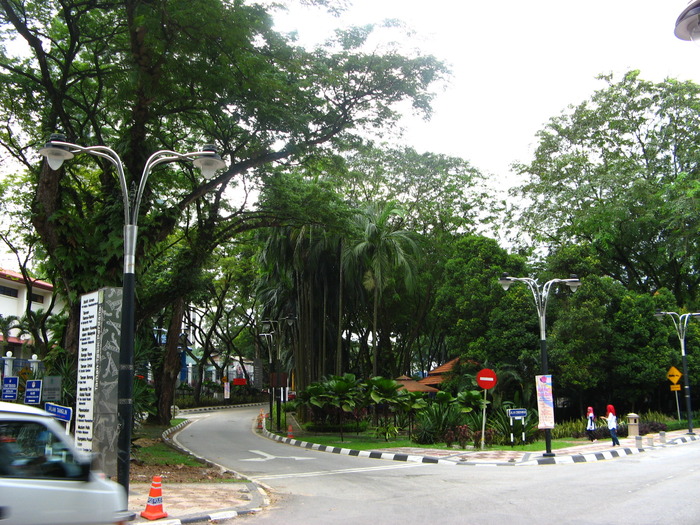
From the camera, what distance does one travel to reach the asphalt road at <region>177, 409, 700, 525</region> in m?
8.02

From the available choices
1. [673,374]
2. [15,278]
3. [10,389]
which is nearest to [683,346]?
[673,374]

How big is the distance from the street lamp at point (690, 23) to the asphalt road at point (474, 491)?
5.80m

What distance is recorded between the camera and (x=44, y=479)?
4492mm

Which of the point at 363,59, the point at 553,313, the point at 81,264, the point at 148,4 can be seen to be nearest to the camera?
the point at 148,4

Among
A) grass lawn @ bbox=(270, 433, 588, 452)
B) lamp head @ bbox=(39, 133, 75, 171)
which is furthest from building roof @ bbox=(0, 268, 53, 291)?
lamp head @ bbox=(39, 133, 75, 171)

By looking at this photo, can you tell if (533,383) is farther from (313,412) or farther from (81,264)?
(81,264)

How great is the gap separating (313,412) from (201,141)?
41.4 feet

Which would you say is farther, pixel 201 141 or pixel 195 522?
pixel 201 141

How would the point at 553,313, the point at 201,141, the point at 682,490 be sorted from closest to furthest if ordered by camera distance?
the point at 682,490, the point at 201,141, the point at 553,313

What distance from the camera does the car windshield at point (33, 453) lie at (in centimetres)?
437

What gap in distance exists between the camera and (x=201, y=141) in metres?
20.1

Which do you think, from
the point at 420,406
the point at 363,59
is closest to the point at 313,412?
the point at 420,406

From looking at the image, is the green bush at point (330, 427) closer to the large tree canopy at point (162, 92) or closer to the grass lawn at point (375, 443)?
the grass lawn at point (375, 443)

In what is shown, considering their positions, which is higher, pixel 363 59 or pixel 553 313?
pixel 363 59
